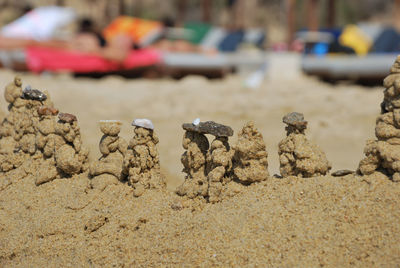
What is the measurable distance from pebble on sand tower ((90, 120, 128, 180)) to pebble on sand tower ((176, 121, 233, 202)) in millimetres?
437

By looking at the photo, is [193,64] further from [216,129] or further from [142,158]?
[216,129]

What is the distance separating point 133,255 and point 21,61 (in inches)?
343

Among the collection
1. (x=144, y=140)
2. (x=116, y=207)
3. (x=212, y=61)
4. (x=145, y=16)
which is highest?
(x=145, y=16)

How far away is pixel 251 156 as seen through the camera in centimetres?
246

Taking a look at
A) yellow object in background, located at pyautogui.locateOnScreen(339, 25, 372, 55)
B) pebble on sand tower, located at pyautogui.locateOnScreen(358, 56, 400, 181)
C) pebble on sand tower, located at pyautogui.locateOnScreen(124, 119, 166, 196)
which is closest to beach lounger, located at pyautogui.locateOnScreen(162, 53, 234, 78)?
yellow object in background, located at pyautogui.locateOnScreen(339, 25, 372, 55)

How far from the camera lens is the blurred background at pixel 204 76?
5.57 m

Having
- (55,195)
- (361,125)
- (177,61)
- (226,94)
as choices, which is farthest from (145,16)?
(55,195)

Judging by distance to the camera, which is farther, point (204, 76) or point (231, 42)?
point (231, 42)

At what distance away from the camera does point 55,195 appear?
2.72m

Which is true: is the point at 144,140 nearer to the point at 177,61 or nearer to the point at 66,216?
the point at 66,216

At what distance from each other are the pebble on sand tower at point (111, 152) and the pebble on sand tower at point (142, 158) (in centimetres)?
13

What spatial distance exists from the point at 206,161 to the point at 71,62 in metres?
8.15

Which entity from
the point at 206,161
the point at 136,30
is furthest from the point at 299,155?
the point at 136,30

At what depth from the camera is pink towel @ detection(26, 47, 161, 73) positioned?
32.2 ft
